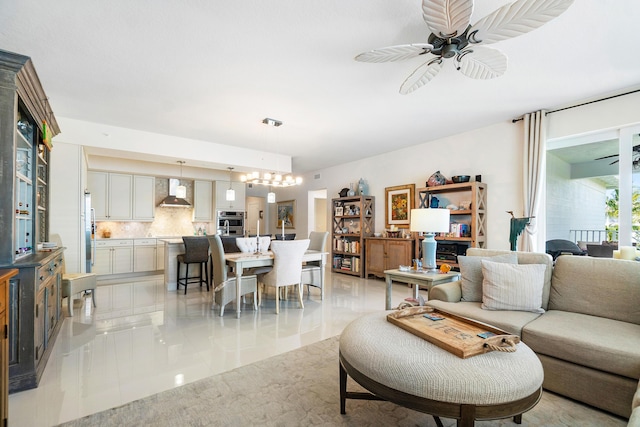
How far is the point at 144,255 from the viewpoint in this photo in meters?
6.43

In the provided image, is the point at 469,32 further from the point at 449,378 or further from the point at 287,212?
the point at 287,212

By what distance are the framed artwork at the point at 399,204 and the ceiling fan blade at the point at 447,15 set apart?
396 centimetres

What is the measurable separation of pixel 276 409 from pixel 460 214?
424 centimetres

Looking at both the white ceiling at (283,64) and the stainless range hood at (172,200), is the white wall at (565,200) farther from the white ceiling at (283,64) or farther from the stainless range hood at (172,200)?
the stainless range hood at (172,200)

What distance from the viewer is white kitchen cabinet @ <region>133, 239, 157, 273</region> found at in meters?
6.33

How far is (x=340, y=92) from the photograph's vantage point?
11.3 feet

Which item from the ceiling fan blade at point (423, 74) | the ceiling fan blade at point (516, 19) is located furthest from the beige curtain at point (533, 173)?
the ceiling fan blade at point (516, 19)

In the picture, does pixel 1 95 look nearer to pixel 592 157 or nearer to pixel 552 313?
pixel 552 313

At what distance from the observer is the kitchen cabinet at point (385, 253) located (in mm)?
5418

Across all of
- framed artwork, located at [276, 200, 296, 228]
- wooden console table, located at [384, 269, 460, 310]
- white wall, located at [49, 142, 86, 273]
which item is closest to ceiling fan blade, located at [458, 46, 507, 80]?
wooden console table, located at [384, 269, 460, 310]

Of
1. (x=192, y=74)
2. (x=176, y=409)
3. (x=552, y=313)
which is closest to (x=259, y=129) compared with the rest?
(x=192, y=74)

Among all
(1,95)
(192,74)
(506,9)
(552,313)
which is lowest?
(552,313)

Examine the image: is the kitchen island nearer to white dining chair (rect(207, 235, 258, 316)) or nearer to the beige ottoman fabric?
white dining chair (rect(207, 235, 258, 316))

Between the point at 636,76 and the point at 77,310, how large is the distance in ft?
22.9
